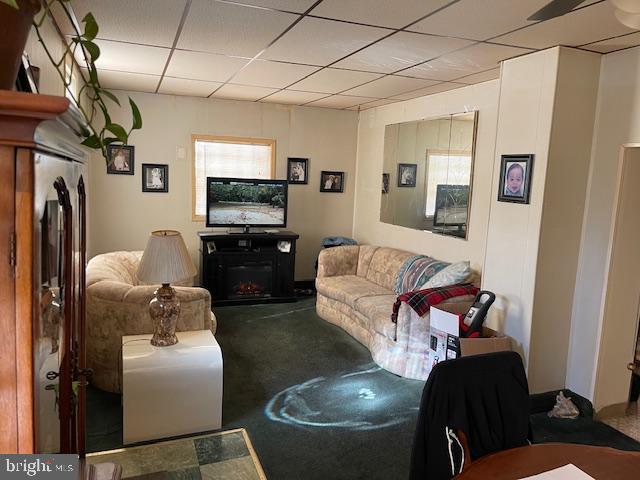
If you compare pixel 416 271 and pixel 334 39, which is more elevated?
pixel 334 39

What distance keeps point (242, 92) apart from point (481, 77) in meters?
2.56

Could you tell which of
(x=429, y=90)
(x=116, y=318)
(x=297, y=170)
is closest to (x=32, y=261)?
(x=116, y=318)

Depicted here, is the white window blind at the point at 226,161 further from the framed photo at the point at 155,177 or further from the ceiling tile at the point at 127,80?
the ceiling tile at the point at 127,80

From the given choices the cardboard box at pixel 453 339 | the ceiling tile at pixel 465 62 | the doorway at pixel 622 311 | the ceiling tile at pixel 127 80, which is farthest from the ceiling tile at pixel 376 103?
the doorway at pixel 622 311

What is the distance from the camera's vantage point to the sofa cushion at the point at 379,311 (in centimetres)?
408

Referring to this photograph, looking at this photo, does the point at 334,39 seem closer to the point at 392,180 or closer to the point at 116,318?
the point at 116,318

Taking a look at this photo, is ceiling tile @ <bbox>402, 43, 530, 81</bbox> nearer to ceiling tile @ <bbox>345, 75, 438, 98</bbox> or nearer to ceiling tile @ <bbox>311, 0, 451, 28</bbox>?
ceiling tile @ <bbox>345, 75, 438, 98</bbox>

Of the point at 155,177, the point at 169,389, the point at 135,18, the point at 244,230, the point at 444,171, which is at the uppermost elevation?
the point at 135,18

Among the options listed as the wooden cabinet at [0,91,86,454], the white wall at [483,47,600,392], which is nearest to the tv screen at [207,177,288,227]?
the white wall at [483,47,600,392]

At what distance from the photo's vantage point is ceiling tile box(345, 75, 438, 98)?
4.34 metres

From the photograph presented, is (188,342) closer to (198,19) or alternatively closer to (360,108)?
(198,19)

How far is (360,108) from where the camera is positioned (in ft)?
20.7

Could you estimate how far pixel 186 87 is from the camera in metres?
5.17

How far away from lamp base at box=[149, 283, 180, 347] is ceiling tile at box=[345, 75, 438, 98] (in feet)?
8.60
